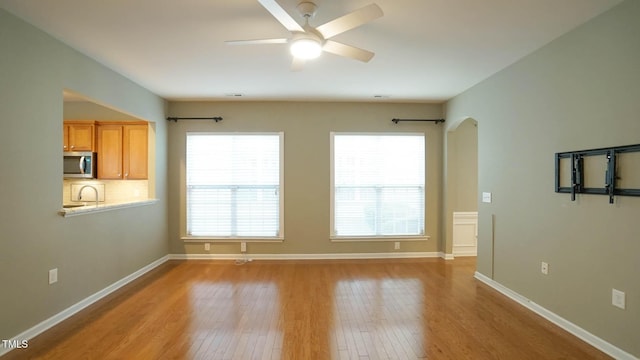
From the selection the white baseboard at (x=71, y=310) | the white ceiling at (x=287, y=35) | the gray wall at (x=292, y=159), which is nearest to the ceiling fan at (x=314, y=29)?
the white ceiling at (x=287, y=35)

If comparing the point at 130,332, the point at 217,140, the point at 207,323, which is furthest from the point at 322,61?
the point at 130,332

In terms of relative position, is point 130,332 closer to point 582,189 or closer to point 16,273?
A: point 16,273

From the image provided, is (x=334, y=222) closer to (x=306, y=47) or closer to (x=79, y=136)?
Answer: (x=306, y=47)

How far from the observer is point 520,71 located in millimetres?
3473

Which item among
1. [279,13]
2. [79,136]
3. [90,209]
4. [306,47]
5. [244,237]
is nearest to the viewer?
[279,13]

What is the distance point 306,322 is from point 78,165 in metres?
4.32

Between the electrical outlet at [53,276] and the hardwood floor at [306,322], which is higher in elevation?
the electrical outlet at [53,276]

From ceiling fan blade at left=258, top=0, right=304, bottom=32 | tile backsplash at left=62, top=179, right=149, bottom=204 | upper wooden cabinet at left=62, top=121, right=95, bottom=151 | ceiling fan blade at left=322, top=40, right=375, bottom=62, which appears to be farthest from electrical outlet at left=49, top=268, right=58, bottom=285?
ceiling fan blade at left=322, top=40, right=375, bottom=62

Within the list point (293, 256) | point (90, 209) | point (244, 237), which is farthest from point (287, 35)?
point (293, 256)

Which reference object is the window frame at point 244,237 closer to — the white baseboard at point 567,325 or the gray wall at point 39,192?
the gray wall at point 39,192

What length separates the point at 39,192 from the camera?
2801mm

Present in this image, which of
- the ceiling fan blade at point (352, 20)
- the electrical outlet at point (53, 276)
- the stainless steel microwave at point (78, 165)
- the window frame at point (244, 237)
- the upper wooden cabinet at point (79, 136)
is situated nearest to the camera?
the ceiling fan blade at point (352, 20)

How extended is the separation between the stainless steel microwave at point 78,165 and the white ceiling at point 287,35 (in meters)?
1.56

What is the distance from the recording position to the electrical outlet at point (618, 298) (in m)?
2.37
